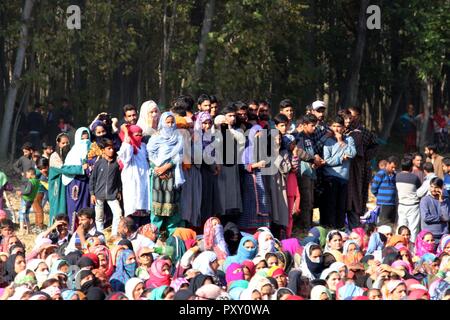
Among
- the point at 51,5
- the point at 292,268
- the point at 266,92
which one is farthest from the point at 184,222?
the point at 266,92

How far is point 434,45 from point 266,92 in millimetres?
3762

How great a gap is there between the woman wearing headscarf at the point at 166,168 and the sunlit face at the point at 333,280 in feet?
7.80

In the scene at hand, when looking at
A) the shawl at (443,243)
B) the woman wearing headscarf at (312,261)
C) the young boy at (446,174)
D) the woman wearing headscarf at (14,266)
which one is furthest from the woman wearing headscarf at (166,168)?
the young boy at (446,174)

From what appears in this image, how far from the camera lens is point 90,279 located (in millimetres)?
15148

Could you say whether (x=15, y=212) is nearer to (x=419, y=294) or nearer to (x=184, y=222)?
(x=184, y=222)

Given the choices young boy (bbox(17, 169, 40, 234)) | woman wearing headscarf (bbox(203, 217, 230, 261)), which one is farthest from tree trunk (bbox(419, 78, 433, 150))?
woman wearing headscarf (bbox(203, 217, 230, 261))

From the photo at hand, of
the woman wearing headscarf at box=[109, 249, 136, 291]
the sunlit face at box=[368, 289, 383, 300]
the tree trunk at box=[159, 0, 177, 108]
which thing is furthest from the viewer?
the tree trunk at box=[159, 0, 177, 108]

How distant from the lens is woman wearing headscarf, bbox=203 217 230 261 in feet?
55.4

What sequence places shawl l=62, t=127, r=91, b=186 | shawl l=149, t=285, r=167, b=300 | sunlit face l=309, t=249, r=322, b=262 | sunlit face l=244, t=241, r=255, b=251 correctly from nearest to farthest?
shawl l=149, t=285, r=167, b=300 → sunlit face l=309, t=249, r=322, b=262 → sunlit face l=244, t=241, r=255, b=251 → shawl l=62, t=127, r=91, b=186

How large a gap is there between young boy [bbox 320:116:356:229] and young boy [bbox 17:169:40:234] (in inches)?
144

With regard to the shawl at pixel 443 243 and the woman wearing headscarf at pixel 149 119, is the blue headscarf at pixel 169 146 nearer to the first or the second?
the woman wearing headscarf at pixel 149 119

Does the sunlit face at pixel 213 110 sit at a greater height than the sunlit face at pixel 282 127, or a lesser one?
greater

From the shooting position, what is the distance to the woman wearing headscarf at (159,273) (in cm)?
1541

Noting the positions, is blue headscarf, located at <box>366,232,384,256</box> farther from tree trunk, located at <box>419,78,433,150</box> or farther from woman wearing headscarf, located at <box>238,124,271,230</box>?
tree trunk, located at <box>419,78,433,150</box>
